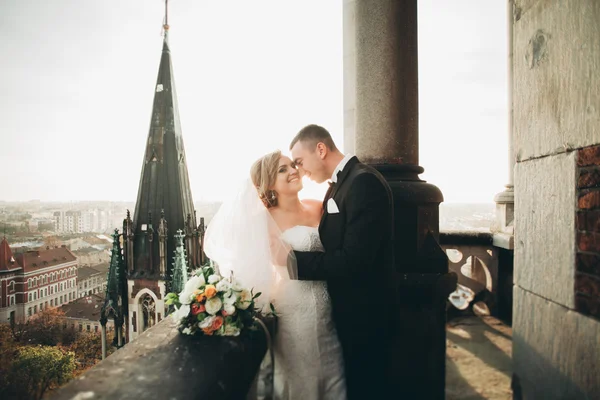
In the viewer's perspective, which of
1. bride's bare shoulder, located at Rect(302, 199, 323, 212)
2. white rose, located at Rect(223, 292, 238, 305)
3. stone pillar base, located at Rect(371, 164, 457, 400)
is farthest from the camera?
bride's bare shoulder, located at Rect(302, 199, 323, 212)

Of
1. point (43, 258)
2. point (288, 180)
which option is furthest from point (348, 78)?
point (43, 258)

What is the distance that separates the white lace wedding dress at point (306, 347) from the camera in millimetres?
2213

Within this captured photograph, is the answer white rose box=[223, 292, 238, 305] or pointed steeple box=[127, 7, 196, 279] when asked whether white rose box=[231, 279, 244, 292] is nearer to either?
white rose box=[223, 292, 238, 305]

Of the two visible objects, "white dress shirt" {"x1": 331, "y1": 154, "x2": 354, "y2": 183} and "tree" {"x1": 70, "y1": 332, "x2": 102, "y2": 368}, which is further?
"tree" {"x1": 70, "y1": 332, "x2": 102, "y2": 368}

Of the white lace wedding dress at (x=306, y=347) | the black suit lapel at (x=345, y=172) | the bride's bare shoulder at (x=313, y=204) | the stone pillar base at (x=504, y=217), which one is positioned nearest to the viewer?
the white lace wedding dress at (x=306, y=347)

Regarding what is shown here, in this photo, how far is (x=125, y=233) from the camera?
28297mm

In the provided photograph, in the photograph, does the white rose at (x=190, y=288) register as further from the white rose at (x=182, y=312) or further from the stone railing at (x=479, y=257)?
the stone railing at (x=479, y=257)

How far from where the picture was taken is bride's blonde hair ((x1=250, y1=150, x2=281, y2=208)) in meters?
2.70

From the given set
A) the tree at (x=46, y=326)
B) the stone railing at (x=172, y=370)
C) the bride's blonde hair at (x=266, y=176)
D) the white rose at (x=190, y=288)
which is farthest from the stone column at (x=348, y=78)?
the tree at (x=46, y=326)

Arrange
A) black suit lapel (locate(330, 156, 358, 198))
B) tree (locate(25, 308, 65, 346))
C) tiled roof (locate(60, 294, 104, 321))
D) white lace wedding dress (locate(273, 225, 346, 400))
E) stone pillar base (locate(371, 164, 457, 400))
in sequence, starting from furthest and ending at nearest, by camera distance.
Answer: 1. tiled roof (locate(60, 294, 104, 321))
2. tree (locate(25, 308, 65, 346))
3. stone pillar base (locate(371, 164, 457, 400))
4. black suit lapel (locate(330, 156, 358, 198))
5. white lace wedding dress (locate(273, 225, 346, 400))

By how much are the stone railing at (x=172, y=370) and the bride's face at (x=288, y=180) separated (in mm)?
1294

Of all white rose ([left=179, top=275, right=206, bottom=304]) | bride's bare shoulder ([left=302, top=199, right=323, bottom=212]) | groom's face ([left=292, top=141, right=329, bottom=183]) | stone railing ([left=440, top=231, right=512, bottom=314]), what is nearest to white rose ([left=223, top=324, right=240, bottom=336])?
white rose ([left=179, top=275, right=206, bottom=304])

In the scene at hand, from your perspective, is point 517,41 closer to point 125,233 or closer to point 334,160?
point 334,160

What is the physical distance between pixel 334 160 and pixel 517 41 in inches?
49.6
